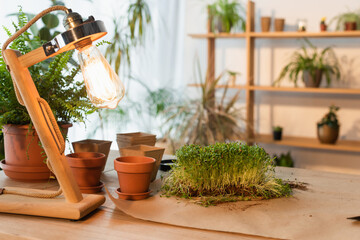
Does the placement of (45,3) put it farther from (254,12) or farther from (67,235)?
(67,235)

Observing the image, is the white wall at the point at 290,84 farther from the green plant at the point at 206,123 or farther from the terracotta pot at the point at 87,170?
the terracotta pot at the point at 87,170

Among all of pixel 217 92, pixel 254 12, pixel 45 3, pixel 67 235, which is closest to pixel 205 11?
pixel 254 12

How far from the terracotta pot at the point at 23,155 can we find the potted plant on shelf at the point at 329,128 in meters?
2.51

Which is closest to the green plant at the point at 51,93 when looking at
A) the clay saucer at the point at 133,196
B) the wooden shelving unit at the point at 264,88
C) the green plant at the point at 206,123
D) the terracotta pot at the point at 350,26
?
the clay saucer at the point at 133,196

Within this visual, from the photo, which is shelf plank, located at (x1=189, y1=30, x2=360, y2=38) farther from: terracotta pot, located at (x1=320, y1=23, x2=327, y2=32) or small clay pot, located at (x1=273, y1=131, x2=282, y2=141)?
small clay pot, located at (x1=273, y1=131, x2=282, y2=141)

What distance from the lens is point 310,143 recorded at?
3445mm

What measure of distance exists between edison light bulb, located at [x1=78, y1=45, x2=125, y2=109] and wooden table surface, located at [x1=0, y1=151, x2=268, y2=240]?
1.00 feet

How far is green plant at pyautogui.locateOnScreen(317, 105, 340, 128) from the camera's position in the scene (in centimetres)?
335

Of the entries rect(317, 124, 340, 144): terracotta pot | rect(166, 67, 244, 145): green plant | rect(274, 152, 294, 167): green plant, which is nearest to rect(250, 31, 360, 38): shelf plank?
rect(166, 67, 244, 145): green plant

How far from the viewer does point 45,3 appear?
2.91 m

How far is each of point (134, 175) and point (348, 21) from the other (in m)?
2.71

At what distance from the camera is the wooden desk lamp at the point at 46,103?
990 mm

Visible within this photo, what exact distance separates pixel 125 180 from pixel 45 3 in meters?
2.14

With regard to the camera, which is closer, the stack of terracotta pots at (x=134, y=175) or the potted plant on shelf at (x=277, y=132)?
the stack of terracotta pots at (x=134, y=175)
